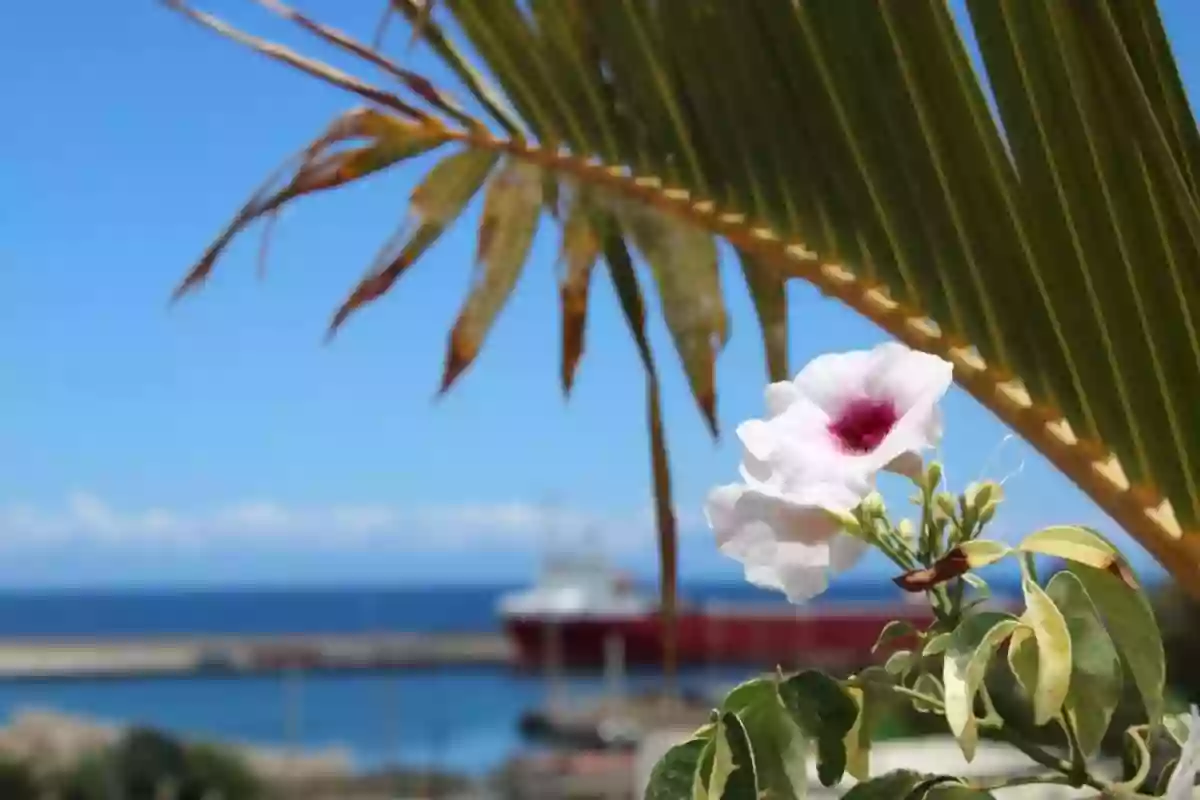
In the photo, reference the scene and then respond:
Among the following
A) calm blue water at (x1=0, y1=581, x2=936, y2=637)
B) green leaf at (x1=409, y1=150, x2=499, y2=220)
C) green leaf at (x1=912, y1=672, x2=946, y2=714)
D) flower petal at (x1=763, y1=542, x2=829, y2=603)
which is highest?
green leaf at (x1=409, y1=150, x2=499, y2=220)

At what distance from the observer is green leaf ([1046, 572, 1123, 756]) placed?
0.26 meters

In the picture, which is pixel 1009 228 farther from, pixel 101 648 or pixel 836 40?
pixel 101 648

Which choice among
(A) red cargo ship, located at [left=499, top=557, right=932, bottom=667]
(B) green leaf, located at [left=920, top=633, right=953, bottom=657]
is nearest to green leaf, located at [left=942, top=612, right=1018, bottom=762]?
(B) green leaf, located at [left=920, top=633, right=953, bottom=657]

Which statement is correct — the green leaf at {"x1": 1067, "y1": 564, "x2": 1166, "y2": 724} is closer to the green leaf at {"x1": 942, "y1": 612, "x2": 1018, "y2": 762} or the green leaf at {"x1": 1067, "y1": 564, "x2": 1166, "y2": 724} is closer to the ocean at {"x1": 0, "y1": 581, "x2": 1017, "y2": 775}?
the green leaf at {"x1": 942, "y1": 612, "x2": 1018, "y2": 762}

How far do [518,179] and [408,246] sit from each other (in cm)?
6

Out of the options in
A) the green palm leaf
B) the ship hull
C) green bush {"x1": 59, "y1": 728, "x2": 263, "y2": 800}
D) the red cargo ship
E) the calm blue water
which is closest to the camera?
the green palm leaf

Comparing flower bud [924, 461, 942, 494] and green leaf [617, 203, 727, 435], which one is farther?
green leaf [617, 203, 727, 435]

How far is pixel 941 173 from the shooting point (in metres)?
0.41

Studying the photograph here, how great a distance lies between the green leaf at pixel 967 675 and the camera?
0.83 feet

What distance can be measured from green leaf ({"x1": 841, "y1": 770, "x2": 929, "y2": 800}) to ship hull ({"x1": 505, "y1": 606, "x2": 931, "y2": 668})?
14.3 metres

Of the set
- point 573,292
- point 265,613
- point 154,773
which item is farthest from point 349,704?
point 265,613

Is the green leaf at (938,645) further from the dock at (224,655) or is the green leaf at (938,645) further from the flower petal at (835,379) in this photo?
the dock at (224,655)

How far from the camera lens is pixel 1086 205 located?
39cm

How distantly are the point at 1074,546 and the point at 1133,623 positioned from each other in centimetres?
2
